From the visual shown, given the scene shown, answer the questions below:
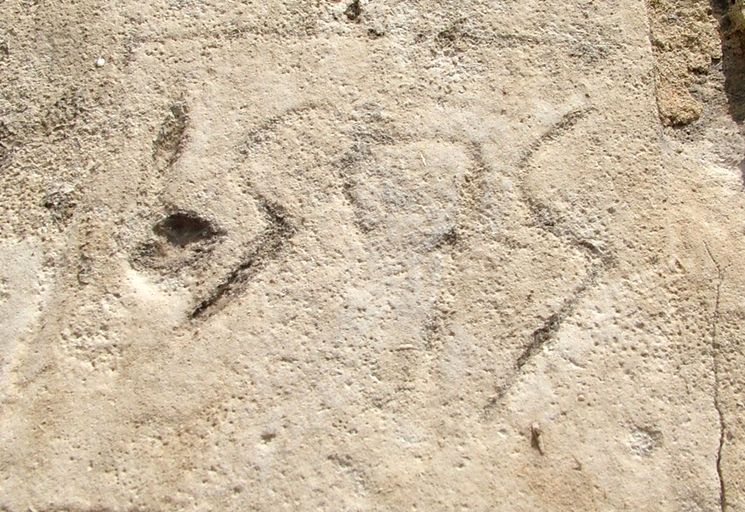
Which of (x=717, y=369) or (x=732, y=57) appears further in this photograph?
(x=732, y=57)

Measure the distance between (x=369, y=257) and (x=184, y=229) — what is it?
0.93 feet

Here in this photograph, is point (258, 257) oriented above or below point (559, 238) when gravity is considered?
below

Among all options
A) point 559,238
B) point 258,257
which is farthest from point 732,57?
point 258,257

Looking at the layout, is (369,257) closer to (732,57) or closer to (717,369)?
(717,369)

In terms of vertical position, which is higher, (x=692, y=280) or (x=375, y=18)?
(x=375, y=18)

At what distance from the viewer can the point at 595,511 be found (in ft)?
3.97

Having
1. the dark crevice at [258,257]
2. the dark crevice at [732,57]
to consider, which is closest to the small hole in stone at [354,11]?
the dark crevice at [258,257]

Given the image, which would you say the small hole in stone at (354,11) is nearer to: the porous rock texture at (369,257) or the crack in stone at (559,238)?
the porous rock texture at (369,257)

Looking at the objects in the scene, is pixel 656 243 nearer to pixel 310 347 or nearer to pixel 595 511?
pixel 595 511

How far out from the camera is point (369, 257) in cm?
129

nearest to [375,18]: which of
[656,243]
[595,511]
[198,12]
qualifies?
[198,12]

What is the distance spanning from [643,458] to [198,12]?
0.95 m

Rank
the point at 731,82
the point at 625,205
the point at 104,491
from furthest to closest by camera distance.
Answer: the point at 731,82 < the point at 625,205 < the point at 104,491

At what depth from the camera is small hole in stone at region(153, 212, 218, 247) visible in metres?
1.31
